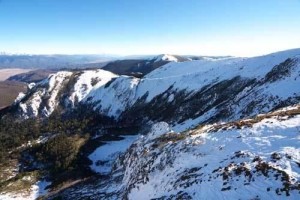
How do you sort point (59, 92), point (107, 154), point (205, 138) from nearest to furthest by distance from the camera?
point (205, 138)
point (107, 154)
point (59, 92)

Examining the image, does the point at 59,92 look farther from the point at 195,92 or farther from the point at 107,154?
the point at 107,154

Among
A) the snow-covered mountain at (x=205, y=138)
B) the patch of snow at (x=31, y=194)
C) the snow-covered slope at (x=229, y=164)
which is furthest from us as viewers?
the patch of snow at (x=31, y=194)

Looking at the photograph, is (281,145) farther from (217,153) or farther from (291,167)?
(217,153)

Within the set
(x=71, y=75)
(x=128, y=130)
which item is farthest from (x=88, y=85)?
(x=128, y=130)

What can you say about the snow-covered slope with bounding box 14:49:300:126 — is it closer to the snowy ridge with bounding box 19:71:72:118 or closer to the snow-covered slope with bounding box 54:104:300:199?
the snowy ridge with bounding box 19:71:72:118

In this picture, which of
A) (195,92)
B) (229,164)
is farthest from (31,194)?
(195,92)

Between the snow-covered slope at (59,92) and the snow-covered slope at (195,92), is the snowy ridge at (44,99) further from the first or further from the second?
the snow-covered slope at (195,92)

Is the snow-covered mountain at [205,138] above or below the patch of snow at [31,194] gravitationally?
above

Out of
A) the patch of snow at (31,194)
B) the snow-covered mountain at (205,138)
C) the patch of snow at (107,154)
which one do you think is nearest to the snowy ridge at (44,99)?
the snow-covered mountain at (205,138)

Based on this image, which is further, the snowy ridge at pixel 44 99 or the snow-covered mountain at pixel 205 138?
the snowy ridge at pixel 44 99
